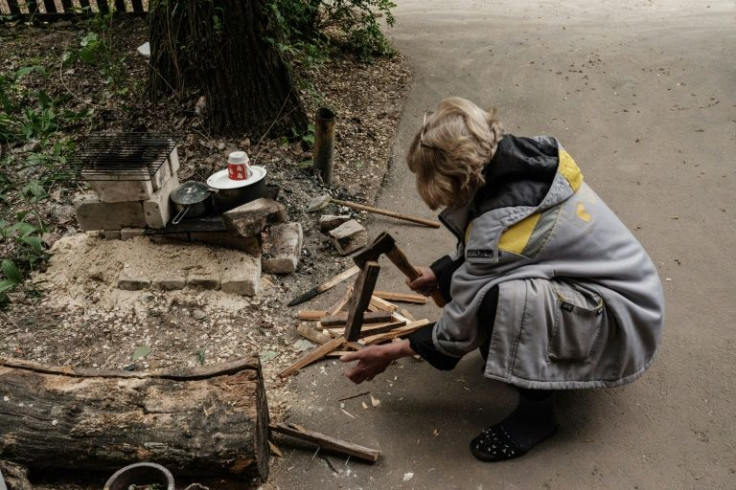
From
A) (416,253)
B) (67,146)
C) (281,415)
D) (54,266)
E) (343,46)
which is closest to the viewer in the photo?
(281,415)

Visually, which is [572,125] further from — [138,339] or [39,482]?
[39,482]

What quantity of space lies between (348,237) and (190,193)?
1.11 m

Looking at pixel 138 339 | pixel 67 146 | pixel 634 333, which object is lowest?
pixel 138 339

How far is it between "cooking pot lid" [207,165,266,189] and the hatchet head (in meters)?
1.22

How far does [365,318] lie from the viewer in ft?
11.5

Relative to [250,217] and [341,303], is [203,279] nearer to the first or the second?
[250,217]

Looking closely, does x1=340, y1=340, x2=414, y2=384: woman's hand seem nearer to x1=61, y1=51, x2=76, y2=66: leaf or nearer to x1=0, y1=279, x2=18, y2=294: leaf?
x1=0, y1=279, x2=18, y2=294: leaf

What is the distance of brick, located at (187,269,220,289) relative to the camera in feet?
12.1

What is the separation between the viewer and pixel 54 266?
385cm

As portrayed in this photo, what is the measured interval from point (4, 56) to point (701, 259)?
7003 millimetres

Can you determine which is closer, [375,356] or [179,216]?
[375,356]

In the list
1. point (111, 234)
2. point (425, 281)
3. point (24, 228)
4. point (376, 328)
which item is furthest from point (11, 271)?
point (425, 281)

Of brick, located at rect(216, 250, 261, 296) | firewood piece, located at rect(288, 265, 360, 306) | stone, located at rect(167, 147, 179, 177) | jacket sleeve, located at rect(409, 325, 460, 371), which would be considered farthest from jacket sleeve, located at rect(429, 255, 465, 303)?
stone, located at rect(167, 147, 179, 177)

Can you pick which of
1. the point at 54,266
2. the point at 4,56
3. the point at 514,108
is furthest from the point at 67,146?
the point at 514,108
